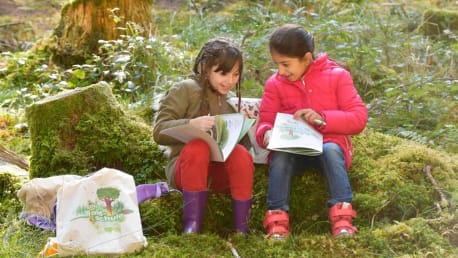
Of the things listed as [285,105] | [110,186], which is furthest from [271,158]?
[110,186]

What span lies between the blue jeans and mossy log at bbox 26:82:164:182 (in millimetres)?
869

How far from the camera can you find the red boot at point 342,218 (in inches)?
119

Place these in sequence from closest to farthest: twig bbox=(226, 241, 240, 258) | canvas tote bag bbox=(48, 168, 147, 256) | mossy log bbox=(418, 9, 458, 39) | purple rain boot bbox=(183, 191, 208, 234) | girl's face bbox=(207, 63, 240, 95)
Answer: canvas tote bag bbox=(48, 168, 147, 256) → twig bbox=(226, 241, 240, 258) → purple rain boot bbox=(183, 191, 208, 234) → girl's face bbox=(207, 63, 240, 95) → mossy log bbox=(418, 9, 458, 39)

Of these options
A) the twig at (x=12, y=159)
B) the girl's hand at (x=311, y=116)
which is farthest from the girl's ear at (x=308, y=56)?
the twig at (x=12, y=159)

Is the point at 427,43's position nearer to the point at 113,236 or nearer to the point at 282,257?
the point at 282,257

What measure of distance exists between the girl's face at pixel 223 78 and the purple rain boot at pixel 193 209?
0.58 meters

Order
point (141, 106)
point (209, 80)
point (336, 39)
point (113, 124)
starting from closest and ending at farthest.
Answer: point (209, 80)
point (113, 124)
point (141, 106)
point (336, 39)

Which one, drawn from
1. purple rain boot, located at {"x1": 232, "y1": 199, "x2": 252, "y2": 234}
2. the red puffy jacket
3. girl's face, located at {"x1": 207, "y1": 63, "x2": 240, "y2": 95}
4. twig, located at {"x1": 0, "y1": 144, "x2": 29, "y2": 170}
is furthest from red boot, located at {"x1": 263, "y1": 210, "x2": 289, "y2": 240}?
twig, located at {"x1": 0, "y1": 144, "x2": 29, "y2": 170}

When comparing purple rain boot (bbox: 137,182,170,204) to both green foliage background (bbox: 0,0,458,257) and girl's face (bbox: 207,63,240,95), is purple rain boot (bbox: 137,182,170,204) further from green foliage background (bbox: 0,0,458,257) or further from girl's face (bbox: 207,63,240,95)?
girl's face (bbox: 207,63,240,95)

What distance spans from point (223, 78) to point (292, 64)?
0.41 meters

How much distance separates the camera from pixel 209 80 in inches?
130

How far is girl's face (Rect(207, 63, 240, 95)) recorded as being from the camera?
3.23 metres

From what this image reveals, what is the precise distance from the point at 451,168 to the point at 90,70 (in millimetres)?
3483

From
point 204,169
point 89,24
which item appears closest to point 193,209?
point 204,169
